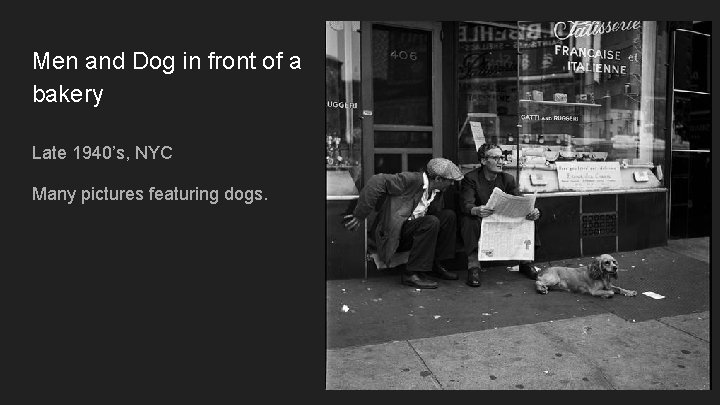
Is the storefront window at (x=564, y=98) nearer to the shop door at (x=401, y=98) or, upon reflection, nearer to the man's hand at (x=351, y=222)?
the shop door at (x=401, y=98)

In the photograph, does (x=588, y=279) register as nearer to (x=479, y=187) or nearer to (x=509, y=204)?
(x=509, y=204)

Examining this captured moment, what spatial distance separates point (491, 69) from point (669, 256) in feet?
9.80

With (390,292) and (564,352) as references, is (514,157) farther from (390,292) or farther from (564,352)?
(564,352)

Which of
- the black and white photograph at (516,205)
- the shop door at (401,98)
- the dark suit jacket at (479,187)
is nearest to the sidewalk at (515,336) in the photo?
the black and white photograph at (516,205)

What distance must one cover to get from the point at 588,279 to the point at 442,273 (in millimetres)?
1338

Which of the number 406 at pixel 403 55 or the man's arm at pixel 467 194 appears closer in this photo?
the man's arm at pixel 467 194

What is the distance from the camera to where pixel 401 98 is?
5.54 metres

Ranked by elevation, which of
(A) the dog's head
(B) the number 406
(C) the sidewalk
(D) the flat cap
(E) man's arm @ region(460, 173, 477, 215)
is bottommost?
(C) the sidewalk

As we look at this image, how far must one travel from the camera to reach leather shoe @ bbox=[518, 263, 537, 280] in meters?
5.21

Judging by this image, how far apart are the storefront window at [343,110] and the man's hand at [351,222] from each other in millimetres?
265

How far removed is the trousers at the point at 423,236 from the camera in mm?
4863

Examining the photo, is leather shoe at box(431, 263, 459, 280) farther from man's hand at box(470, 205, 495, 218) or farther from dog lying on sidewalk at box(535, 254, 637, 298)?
dog lying on sidewalk at box(535, 254, 637, 298)

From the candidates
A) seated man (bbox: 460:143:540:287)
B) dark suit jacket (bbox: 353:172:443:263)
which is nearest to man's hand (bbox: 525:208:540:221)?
seated man (bbox: 460:143:540:287)

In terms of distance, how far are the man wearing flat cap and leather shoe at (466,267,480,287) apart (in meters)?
0.25
